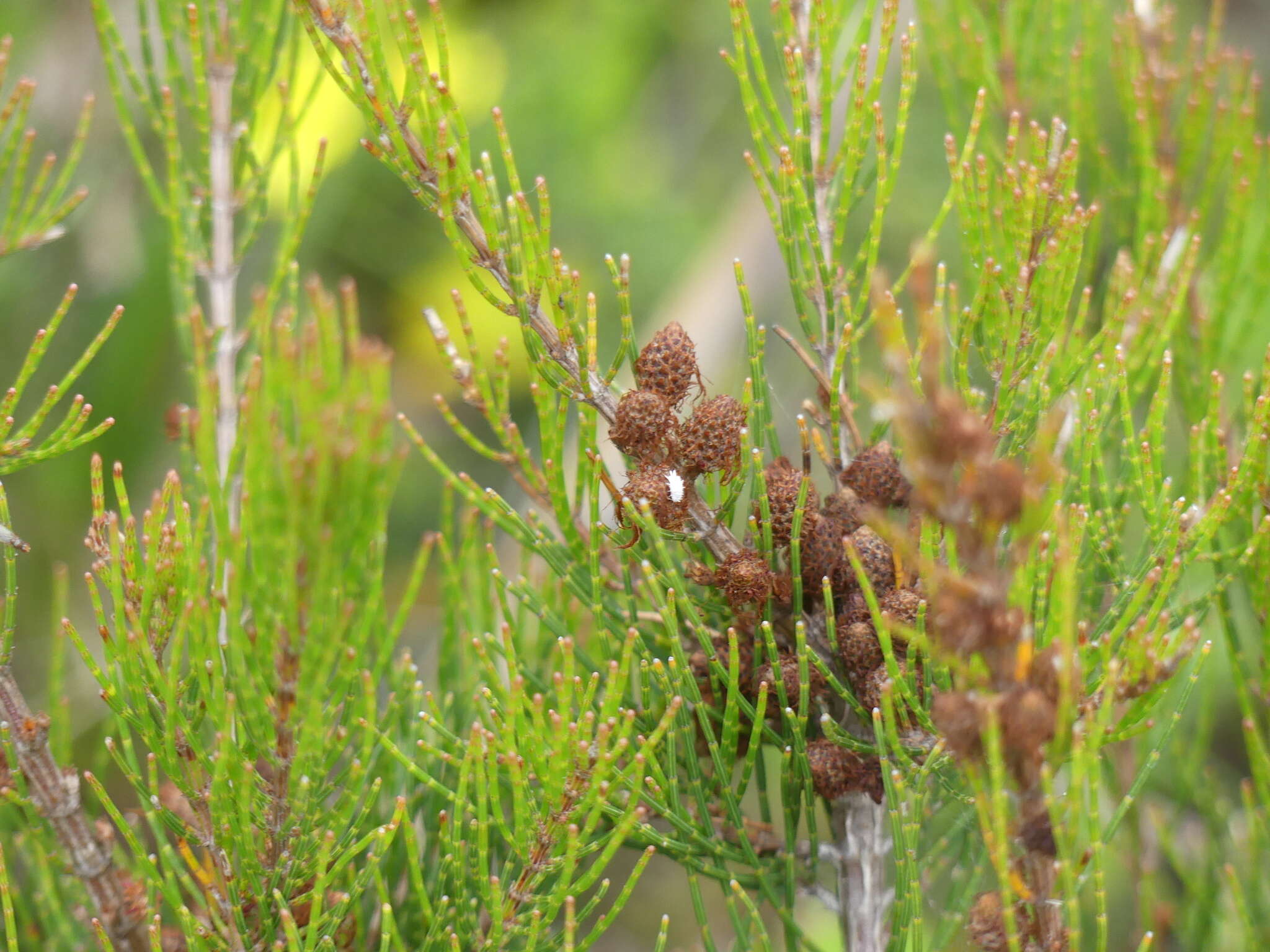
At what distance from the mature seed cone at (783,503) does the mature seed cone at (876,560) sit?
0.03m

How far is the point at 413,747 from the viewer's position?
0.68 m

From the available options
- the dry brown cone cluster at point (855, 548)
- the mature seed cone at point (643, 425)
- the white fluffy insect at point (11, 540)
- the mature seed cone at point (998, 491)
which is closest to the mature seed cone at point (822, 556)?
the dry brown cone cluster at point (855, 548)

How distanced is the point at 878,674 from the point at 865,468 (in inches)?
5.1

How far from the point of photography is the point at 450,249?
1966 millimetres

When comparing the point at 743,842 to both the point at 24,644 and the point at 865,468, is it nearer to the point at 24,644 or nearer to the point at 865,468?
the point at 865,468

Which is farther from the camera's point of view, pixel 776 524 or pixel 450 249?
pixel 450 249

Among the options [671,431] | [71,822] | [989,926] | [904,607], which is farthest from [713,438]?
[71,822]

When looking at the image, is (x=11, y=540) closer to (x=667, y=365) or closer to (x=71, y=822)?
(x=71, y=822)

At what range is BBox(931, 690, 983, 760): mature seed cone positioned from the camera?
1.22ft

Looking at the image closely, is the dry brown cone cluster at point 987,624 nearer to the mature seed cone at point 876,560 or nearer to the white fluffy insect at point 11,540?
the mature seed cone at point 876,560

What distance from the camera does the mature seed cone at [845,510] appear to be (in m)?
0.59

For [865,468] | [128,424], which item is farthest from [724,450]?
[128,424]

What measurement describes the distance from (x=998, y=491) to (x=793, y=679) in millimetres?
261

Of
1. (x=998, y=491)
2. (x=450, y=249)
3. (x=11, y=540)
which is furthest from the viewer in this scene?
(x=450, y=249)
